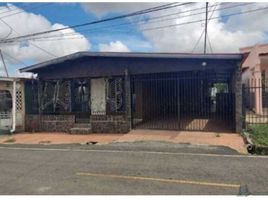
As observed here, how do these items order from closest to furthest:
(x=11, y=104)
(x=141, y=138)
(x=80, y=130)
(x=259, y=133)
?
(x=259, y=133) < (x=141, y=138) < (x=80, y=130) < (x=11, y=104)

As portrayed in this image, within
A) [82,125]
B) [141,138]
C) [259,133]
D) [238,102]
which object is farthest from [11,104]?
[259,133]

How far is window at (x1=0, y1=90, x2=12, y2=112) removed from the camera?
17391 mm

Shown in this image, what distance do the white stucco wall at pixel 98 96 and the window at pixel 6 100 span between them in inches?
165

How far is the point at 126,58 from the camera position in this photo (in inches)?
612

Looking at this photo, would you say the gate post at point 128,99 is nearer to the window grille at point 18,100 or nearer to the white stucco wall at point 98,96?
the white stucco wall at point 98,96

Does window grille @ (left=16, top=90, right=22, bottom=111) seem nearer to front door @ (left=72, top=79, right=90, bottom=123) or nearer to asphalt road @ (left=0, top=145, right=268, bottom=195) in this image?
front door @ (left=72, top=79, right=90, bottom=123)

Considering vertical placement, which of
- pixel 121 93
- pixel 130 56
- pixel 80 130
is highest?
pixel 130 56

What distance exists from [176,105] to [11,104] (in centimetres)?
885

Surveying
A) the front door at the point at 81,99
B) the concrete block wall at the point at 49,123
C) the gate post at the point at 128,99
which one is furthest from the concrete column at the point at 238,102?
the concrete block wall at the point at 49,123

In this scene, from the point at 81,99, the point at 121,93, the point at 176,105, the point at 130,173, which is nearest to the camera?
the point at 130,173

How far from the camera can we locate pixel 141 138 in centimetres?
1340

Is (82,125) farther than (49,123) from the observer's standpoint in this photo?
No

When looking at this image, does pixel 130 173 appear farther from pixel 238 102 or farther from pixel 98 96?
pixel 98 96

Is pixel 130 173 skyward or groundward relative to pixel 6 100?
groundward
